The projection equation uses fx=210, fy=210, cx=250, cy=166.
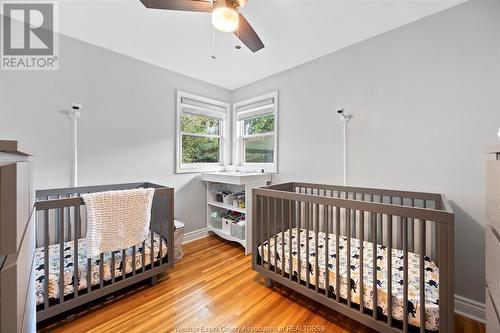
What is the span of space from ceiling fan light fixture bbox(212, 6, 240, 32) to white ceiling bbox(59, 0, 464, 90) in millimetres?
503

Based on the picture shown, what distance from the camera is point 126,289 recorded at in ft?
6.04

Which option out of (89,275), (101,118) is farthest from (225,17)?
(89,275)

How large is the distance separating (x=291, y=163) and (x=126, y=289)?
2.14 meters

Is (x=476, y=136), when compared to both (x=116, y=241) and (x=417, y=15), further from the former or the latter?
(x=116, y=241)

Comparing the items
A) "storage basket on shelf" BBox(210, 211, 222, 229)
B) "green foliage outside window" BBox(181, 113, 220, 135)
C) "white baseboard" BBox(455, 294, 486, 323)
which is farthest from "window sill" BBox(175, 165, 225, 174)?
"white baseboard" BBox(455, 294, 486, 323)

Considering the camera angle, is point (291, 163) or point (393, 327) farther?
point (291, 163)

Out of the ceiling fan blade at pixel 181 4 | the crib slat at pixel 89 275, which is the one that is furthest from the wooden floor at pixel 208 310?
the ceiling fan blade at pixel 181 4

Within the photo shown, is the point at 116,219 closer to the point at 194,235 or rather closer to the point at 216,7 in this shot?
the point at 194,235

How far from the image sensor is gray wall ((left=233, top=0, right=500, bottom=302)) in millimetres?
1557

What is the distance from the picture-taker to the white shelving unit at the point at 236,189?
2.55m

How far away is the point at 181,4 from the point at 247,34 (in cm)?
47

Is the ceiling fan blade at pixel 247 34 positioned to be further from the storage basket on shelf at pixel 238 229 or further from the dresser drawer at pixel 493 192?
the storage basket on shelf at pixel 238 229

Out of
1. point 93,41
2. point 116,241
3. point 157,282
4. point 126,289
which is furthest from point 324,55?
point 126,289

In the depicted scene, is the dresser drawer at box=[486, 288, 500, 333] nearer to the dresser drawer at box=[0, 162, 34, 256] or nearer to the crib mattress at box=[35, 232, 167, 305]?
the dresser drawer at box=[0, 162, 34, 256]
